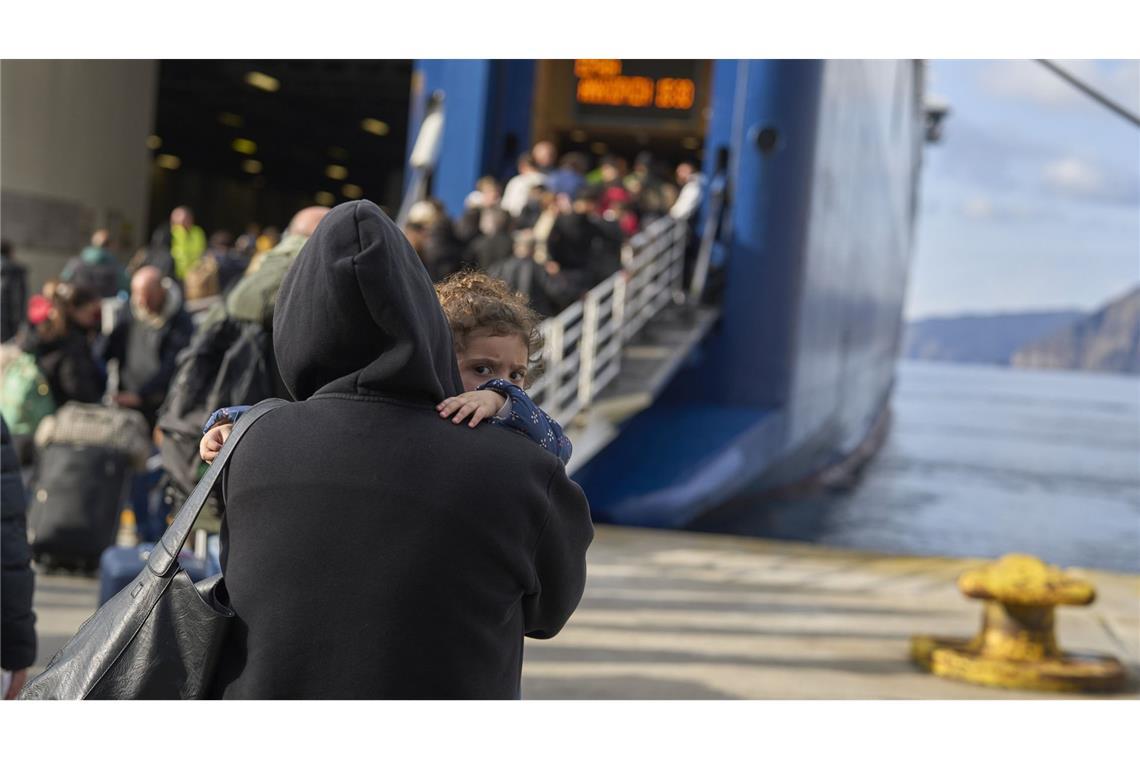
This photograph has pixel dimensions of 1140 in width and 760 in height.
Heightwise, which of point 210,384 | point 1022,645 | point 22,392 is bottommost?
point 1022,645

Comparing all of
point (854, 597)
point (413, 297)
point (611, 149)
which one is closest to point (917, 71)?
point (611, 149)

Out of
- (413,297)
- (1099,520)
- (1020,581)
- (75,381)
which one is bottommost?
(1099,520)

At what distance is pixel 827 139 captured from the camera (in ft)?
47.2

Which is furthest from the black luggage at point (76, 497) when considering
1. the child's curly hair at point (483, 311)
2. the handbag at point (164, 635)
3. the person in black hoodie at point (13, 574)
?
the handbag at point (164, 635)

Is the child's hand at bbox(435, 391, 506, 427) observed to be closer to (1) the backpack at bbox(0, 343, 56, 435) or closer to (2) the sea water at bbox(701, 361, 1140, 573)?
(1) the backpack at bbox(0, 343, 56, 435)

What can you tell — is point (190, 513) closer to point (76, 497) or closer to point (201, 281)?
point (76, 497)

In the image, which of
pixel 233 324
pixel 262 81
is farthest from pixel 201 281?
pixel 262 81

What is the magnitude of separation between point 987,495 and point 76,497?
1462 inches

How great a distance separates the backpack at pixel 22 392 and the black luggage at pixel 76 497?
28cm

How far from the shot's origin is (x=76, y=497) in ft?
21.6

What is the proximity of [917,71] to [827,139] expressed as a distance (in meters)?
15.3

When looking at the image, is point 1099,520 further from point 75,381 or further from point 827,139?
point 75,381

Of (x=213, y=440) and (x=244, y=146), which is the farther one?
(x=244, y=146)

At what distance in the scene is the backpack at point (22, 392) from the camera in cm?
690
